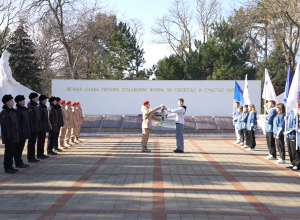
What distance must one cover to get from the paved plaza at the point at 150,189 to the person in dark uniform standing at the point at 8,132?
1.32 ft

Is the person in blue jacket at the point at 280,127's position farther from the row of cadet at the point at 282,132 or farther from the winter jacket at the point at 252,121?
the winter jacket at the point at 252,121

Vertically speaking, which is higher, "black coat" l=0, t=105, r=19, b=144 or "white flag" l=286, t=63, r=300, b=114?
"white flag" l=286, t=63, r=300, b=114

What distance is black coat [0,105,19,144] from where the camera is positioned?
873 centimetres

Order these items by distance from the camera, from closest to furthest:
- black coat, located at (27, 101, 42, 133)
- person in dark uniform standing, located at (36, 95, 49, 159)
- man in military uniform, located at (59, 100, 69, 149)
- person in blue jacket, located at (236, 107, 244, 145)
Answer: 1. black coat, located at (27, 101, 42, 133)
2. person in dark uniform standing, located at (36, 95, 49, 159)
3. man in military uniform, located at (59, 100, 69, 149)
4. person in blue jacket, located at (236, 107, 244, 145)

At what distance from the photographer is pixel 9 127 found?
8859 mm

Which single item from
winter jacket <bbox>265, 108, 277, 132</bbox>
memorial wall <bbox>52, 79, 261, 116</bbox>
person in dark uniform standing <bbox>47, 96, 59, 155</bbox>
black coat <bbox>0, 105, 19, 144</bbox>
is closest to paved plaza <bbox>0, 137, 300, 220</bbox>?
black coat <bbox>0, 105, 19, 144</bbox>

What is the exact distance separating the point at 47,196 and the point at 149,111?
6.85m

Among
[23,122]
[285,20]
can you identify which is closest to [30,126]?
[23,122]

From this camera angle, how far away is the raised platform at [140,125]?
21.1 metres

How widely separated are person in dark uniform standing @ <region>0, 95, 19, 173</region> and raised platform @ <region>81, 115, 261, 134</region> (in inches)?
478

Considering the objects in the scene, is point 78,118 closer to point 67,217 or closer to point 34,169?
point 34,169

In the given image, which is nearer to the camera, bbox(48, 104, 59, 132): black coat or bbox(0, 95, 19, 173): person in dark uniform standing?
bbox(0, 95, 19, 173): person in dark uniform standing

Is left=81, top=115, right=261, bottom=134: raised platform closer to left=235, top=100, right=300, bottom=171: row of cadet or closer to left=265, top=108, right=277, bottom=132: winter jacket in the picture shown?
left=235, top=100, right=300, bottom=171: row of cadet

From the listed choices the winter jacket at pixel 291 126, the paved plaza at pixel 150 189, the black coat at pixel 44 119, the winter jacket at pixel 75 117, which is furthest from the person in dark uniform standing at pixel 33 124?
the winter jacket at pixel 291 126
